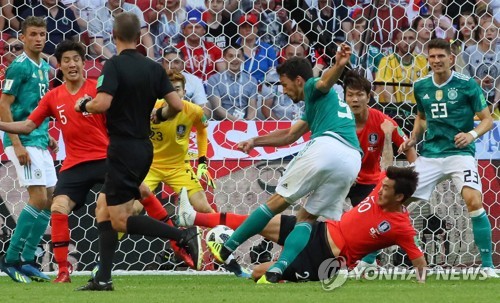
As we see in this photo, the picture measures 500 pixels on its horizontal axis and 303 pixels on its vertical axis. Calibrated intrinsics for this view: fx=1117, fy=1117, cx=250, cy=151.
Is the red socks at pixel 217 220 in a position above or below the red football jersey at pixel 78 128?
below

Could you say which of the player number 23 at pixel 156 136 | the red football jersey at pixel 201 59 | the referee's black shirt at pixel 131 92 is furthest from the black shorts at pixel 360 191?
the referee's black shirt at pixel 131 92

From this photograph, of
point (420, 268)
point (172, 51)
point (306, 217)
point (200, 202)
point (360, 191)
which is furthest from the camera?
point (172, 51)

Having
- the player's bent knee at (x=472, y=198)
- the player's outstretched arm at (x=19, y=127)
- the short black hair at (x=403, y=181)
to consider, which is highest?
the player's outstretched arm at (x=19, y=127)

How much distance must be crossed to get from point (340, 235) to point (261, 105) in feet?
9.33

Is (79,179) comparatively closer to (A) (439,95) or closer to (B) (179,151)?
(B) (179,151)

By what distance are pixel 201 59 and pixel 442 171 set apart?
3111 mm

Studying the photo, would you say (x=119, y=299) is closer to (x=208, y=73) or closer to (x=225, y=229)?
(x=225, y=229)

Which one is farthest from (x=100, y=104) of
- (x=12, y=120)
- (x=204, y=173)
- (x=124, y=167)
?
(x=204, y=173)

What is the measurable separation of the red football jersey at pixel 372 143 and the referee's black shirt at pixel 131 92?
298 centimetres

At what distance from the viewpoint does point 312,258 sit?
8086mm

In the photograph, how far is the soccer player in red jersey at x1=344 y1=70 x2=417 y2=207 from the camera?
30.6 ft

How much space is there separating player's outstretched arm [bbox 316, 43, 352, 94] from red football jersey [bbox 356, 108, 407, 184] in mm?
2107

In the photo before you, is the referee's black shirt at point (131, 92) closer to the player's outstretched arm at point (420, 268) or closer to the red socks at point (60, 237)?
the red socks at point (60, 237)

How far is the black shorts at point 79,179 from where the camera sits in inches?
338
